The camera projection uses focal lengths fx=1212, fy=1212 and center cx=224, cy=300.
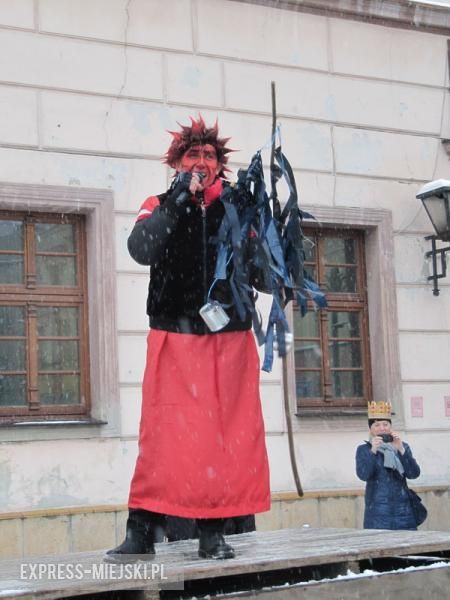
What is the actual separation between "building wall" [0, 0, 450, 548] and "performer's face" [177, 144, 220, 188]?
3.96 m

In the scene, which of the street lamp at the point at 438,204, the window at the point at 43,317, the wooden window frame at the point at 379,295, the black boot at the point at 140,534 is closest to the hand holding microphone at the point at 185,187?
the black boot at the point at 140,534

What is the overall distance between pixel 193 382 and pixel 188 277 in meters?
0.40

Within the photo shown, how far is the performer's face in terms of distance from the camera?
4.55 meters

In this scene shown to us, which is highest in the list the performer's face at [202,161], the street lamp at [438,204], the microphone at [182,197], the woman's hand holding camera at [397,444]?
the street lamp at [438,204]

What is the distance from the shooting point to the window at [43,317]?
8406 mm

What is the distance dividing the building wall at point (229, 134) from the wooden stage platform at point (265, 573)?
368 cm

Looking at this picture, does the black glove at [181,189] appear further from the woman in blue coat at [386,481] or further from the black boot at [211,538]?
the woman in blue coat at [386,481]

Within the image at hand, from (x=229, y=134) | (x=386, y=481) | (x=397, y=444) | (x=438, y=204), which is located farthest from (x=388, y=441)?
(x=229, y=134)

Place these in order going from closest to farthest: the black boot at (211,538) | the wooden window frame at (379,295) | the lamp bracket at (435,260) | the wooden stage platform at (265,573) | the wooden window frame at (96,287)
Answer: the wooden stage platform at (265,573) < the black boot at (211,538) < the wooden window frame at (96,287) < the wooden window frame at (379,295) < the lamp bracket at (435,260)

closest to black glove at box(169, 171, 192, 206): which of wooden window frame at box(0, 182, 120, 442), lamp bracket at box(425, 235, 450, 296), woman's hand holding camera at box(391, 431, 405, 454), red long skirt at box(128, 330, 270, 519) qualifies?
red long skirt at box(128, 330, 270, 519)

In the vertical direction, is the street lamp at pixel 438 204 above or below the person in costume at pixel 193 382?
above

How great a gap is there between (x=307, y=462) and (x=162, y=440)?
16.4ft

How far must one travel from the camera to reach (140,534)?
441 cm

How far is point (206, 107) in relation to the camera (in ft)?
30.0
